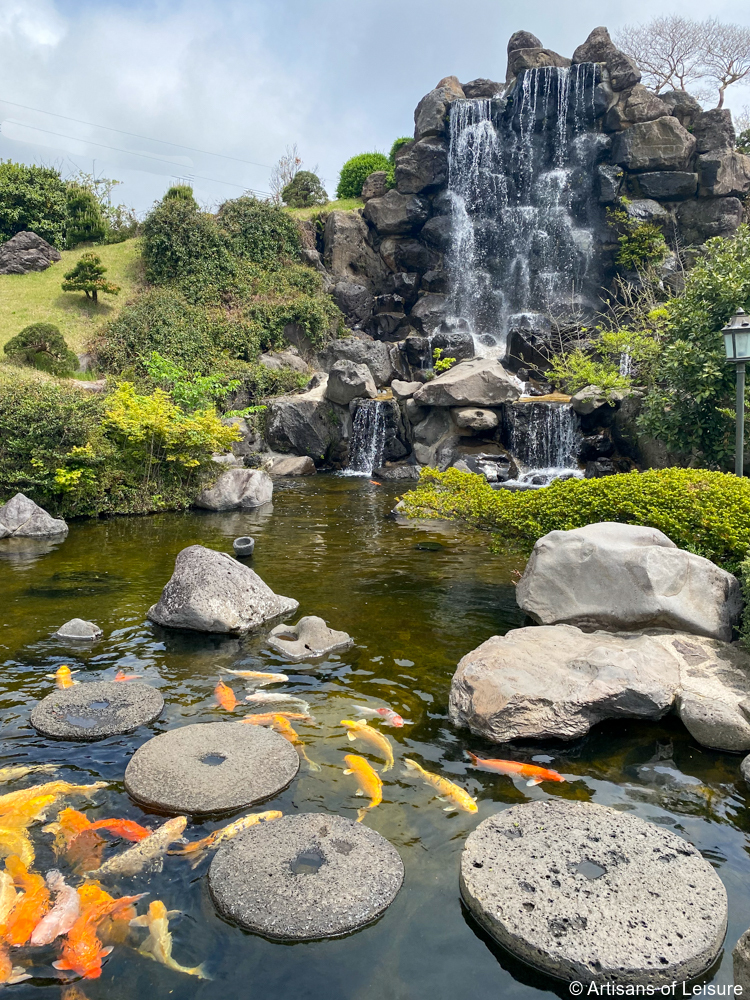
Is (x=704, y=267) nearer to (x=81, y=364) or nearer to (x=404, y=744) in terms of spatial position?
(x=404, y=744)

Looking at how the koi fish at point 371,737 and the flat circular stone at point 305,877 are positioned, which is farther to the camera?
the koi fish at point 371,737

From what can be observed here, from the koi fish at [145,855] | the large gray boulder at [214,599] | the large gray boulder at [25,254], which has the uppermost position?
the large gray boulder at [25,254]

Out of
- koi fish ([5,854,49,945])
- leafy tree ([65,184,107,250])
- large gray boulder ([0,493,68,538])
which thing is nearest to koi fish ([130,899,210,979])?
koi fish ([5,854,49,945])

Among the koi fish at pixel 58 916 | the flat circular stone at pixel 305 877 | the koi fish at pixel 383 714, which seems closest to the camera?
the koi fish at pixel 58 916

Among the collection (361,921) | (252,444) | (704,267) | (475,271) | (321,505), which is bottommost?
(361,921)

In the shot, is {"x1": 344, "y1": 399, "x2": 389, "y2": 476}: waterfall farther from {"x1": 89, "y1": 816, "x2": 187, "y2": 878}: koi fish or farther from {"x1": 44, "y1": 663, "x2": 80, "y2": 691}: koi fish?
{"x1": 89, "y1": 816, "x2": 187, "y2": 878}: koi fish

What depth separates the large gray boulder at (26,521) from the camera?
1281 cm

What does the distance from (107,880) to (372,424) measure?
20.1 metres

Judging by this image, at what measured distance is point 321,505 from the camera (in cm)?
1623

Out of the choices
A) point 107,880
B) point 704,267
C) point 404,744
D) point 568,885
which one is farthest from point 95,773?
point 704,267

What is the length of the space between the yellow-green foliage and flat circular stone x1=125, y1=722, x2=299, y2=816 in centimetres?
420

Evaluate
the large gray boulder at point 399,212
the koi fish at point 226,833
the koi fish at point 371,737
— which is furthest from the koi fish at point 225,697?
the large gray boulder at point 399,212

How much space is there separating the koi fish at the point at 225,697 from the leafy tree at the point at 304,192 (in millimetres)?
36888

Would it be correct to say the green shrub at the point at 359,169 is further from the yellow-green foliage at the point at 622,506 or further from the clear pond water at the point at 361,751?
the yellow-green foliage at the point at 622,506
